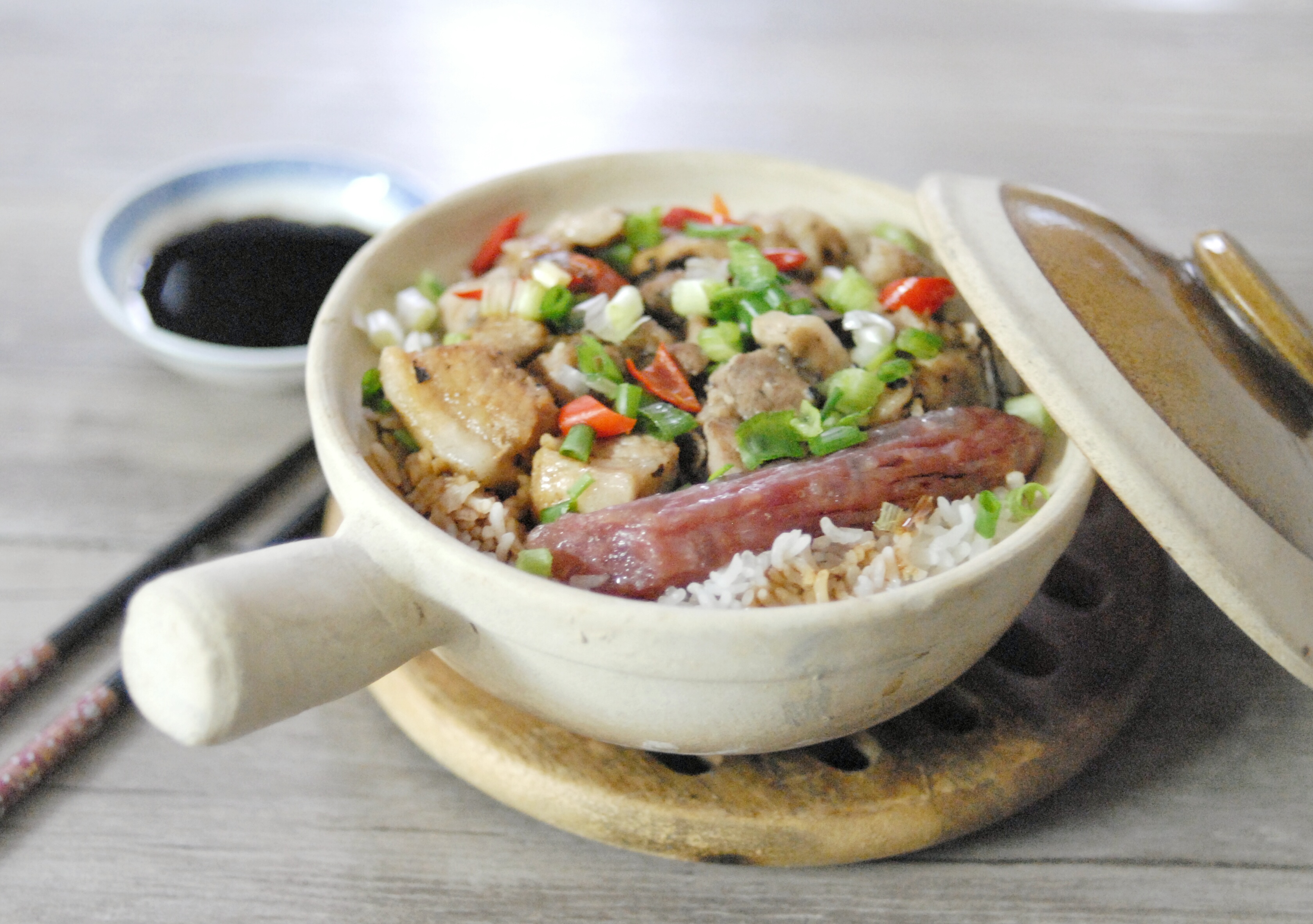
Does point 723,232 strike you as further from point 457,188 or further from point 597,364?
point 457,188

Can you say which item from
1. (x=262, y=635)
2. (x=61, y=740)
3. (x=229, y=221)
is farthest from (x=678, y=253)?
(x=229, y=221)

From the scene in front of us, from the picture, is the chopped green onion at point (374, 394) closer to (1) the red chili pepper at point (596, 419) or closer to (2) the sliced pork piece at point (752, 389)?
(1) the red chili pepper at point (596, 419)

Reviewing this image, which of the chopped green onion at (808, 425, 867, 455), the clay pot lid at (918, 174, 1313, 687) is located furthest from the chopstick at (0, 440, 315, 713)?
the clay pot lid at (918, 174, 1313, 687)

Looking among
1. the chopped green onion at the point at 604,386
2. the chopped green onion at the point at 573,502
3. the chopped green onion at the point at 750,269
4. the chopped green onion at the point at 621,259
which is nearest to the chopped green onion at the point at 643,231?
the chopped green onion at the point at 621,259

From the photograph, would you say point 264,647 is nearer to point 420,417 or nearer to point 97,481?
point 420,417

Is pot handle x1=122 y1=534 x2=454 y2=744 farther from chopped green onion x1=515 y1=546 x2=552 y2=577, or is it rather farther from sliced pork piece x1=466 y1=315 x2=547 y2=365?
sliced pork piece x1=466 y1=315 x2=547 y2=365

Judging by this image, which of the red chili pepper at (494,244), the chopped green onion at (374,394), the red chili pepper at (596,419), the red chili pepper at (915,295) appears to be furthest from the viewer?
the red chili pepper at (494,244)
